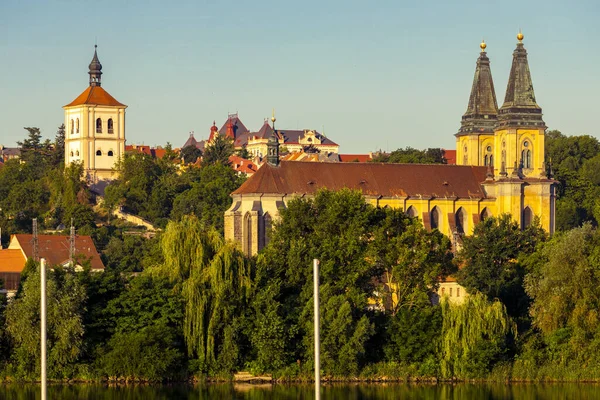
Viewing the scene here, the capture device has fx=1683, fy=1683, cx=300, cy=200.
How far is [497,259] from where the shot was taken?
69.7m

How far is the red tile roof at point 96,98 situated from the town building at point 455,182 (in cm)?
3051

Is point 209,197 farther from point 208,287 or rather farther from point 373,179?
point 208,287

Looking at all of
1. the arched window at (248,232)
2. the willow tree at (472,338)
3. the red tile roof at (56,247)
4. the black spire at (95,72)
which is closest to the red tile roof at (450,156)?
the black spire at (95,72)

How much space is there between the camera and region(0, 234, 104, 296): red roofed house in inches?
3201

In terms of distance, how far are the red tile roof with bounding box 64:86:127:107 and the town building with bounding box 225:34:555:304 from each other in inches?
1201

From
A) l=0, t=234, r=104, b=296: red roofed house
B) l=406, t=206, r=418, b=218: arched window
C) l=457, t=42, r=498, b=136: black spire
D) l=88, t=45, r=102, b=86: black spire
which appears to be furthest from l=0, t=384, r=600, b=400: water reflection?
l=88, t=45, r=102, b=86: black spire

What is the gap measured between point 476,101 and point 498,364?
1774 inches

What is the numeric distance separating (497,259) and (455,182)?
864 inches

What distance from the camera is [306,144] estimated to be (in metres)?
182

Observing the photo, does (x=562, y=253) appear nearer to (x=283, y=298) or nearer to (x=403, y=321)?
(x=403, y=321)

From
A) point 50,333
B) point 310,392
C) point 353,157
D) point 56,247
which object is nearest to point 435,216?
point 56,247

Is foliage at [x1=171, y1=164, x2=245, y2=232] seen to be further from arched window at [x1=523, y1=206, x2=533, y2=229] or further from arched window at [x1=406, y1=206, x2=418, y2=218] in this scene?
arched window at [x1=523, y1=206, x2=533, y2=229]

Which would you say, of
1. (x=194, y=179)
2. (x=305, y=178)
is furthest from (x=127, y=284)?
(x=194, y=179)

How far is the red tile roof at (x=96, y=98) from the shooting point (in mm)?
118750
